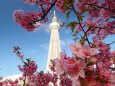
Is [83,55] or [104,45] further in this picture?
[104,45]

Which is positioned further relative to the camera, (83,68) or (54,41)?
(54,41)

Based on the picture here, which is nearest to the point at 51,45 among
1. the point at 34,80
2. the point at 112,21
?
the point at 112,21

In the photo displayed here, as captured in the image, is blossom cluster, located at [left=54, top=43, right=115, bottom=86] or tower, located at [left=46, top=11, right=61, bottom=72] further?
tower, located at [left=46, top=11, right=61, bottom=72]

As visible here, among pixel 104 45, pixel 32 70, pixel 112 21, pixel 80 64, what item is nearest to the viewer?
pixel 80 64

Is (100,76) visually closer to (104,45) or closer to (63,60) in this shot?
(63,60)

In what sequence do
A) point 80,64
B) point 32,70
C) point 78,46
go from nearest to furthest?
point 80,64 → point 78,46 → point 32,70

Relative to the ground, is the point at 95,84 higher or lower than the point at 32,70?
lower

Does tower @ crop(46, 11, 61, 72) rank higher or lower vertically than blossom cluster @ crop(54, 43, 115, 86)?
higher

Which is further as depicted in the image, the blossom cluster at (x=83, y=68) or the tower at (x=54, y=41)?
the tower at (x=54, y=41)

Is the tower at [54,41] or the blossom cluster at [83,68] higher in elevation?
the tower at [54,41]

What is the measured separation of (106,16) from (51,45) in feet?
50.3

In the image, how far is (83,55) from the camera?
70.4 inches

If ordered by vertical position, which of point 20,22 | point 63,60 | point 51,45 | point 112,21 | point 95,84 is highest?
point 51,45

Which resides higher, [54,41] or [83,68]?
[54,41]
